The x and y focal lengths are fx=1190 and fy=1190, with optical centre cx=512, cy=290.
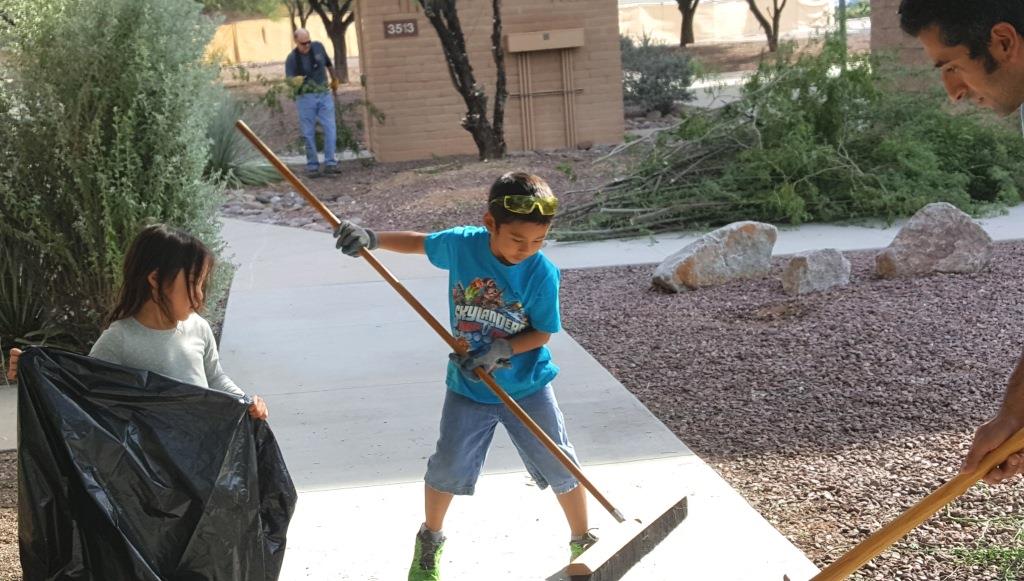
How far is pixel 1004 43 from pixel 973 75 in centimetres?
11

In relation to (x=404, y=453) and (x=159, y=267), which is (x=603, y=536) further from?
(x=404, y=453)

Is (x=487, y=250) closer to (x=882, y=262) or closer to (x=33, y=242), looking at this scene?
(x=33, y=242)

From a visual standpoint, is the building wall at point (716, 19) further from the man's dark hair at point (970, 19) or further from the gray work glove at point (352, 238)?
the man's dark hair at point (970, 19)

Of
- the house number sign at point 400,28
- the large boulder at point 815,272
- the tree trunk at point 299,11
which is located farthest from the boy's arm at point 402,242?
the tree trunk at point 299,11

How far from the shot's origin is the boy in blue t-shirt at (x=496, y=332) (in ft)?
11.2

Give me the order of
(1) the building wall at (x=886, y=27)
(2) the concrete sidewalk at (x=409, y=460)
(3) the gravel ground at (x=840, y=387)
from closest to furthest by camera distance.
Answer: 1. (2) the concrete sidewalk at (x=409, y=460)
2. (3) the gravel ground at (x=840, y=387)
3. (1) the building wall at (x=886, y=27)

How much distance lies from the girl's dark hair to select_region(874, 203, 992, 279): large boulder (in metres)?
5.55

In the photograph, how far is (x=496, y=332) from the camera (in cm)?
351

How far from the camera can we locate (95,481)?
2.96 meters

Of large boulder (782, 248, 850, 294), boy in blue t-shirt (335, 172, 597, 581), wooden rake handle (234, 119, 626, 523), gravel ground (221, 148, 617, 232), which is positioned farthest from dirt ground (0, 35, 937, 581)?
gravel ground (221, 148, 617, 232)

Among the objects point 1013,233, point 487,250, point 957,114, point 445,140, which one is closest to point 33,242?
point 487,250

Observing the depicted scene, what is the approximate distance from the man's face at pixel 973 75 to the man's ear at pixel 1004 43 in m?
0.02

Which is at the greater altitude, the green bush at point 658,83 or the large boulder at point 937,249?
the green bush at point 658,83

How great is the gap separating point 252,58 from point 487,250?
164 feet
